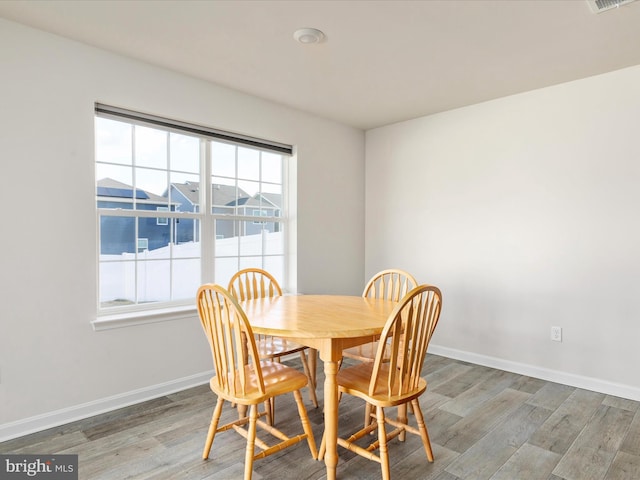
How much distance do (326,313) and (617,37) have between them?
8.12 feet

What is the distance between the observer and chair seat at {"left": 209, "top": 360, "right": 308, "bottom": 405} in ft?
5.79

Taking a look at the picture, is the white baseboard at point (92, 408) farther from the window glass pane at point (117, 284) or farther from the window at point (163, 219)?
the window at point (163, 219)

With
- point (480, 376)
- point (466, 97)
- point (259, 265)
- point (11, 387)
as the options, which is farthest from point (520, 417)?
point (11, 387)

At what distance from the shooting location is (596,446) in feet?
7.17

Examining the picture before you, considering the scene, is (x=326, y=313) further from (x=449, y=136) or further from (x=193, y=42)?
(x=449, y=136)

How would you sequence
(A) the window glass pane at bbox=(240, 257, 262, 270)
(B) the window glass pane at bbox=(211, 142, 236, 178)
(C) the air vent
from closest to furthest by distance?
1. (C) the air vent
2. (B) the window glass pane at bbox=(211, 142, 236, 178)
3. (A) the window glass pane at bbox=(240, 257, 262, 270)

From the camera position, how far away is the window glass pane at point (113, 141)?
106 inches

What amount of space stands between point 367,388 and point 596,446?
1454 mm

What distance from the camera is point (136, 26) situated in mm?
2303

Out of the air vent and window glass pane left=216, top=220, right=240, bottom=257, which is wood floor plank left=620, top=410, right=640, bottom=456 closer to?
the air vent

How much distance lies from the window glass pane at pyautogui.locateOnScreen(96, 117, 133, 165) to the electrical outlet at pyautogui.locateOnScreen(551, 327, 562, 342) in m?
3.58

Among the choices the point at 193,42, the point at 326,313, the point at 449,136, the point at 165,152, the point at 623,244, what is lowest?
the point at 326,313

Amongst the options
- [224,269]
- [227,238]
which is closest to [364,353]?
[224,269]

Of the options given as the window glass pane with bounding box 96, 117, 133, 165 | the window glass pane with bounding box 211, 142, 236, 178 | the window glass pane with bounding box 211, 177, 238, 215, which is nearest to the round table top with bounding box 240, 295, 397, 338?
the window glass pane with bounding box 211, 177, 238, 215
